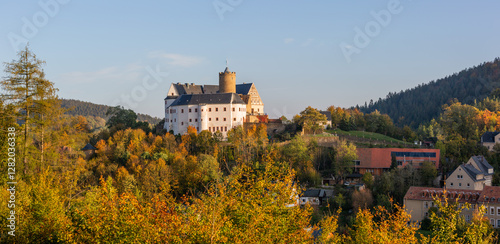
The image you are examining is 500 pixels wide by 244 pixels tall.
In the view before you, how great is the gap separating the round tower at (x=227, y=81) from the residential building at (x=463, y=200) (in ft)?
98.0

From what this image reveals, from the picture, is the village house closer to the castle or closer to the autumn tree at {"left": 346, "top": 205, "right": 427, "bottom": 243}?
the castle

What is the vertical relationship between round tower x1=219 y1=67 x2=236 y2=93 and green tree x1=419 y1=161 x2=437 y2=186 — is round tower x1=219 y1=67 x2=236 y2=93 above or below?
above

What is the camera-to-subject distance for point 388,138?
66500mm

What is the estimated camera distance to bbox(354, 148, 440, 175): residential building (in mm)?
56312

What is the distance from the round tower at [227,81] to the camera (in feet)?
225

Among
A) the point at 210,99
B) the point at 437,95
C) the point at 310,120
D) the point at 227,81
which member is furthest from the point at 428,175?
the point at 437,95

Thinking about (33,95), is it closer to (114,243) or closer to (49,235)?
(49,235)

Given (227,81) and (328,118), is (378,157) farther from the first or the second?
(227,81)

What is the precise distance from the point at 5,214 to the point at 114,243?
6.89m

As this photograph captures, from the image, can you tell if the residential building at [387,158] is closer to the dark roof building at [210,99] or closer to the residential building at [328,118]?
the residential building at [328,118]

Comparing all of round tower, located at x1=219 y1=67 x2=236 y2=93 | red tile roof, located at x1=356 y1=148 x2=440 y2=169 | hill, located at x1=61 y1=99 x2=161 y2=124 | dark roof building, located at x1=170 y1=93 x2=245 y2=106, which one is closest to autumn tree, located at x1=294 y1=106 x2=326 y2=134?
red tile roof, located at x1=356 y1=148 x2=440 y2=169

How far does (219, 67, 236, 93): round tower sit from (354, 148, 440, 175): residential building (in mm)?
20364

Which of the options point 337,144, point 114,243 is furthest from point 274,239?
point 337,144

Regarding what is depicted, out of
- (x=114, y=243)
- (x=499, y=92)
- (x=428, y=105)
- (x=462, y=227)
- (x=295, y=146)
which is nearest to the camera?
(x=114, y=243)
